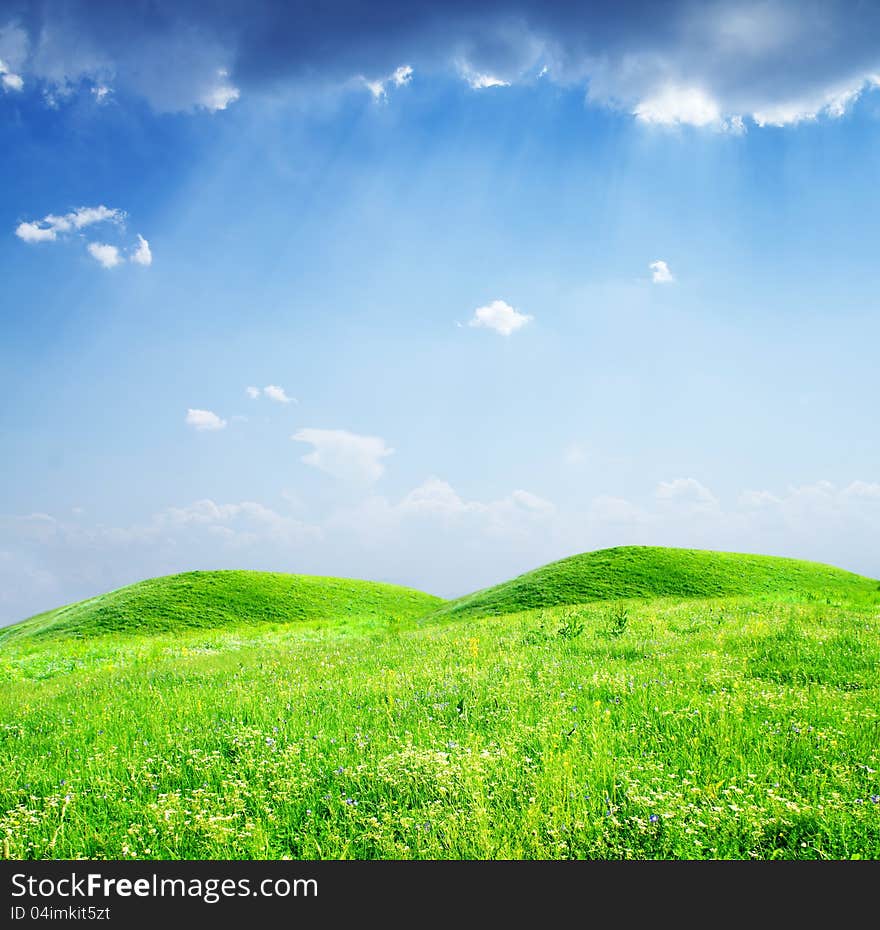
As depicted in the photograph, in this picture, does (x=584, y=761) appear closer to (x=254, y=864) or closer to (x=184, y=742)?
(x=254, y=864)

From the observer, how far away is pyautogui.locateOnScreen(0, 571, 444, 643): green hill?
160 ft

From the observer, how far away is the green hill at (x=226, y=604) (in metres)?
48.9

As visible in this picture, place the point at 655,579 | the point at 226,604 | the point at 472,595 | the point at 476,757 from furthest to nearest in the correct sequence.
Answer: the point at 472,595
the point at 226,604
the point at 655,579
the point at 476,757

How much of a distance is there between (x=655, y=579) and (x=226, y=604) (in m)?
37.7

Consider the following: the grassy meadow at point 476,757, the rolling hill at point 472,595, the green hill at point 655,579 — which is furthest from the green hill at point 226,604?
the grassy meadow at point 476,757

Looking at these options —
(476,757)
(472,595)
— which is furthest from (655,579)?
(476,757)

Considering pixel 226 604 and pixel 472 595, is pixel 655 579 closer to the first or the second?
pixel 472 595

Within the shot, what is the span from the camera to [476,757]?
6.18 m

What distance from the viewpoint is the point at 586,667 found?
1070 centimetres

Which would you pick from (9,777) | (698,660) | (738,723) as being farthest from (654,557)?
(9,777)

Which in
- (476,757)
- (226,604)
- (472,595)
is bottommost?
(226,604)

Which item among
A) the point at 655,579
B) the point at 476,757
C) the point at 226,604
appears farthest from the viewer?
the point at 226,604

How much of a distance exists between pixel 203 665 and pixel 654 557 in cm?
4475

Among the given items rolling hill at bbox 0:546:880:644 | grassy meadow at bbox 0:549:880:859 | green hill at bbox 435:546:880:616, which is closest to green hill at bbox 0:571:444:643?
rolling hill at bbox 0:546:880:644
